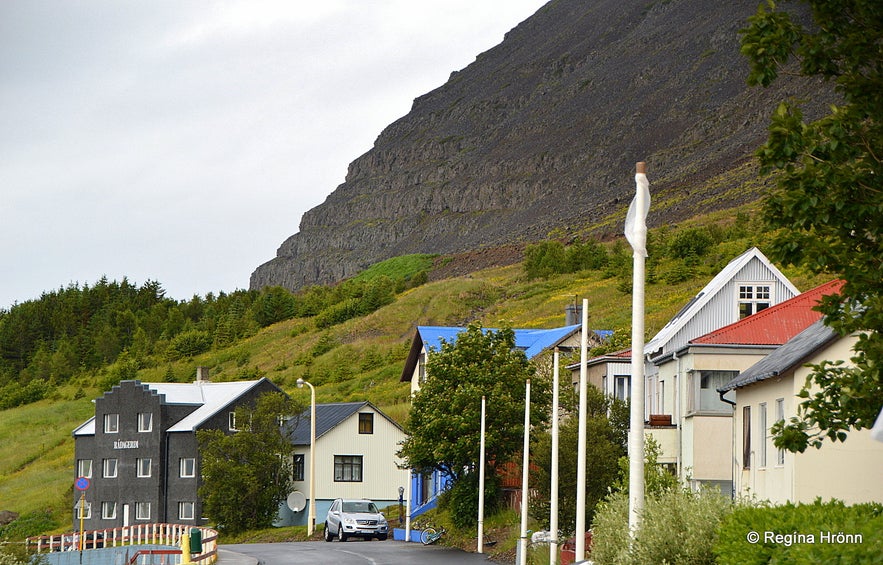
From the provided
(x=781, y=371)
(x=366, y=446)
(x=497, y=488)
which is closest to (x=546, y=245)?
(x=366, y=446)

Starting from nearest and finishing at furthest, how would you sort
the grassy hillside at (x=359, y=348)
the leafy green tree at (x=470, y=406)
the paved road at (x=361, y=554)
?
the paved road at (x=361, y=554), the leafy green tree at (x=470, y=406), the grassy hillside at (x=359, y=348)

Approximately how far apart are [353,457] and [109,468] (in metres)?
16.5

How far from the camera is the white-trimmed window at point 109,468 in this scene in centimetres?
7756

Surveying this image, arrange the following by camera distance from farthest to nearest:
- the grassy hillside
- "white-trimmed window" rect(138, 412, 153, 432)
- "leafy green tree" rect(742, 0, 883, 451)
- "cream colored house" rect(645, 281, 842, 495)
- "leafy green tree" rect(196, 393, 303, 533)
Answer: the grassy hillside, "white-trimmed window" rect(138, 412, 153, 432), "leafy green tree" rect(196, 393, 303, 533), "cream colored house" rect(645, 281, 842, 495), "leafy green tree" rect(742, 0, 883, 451)

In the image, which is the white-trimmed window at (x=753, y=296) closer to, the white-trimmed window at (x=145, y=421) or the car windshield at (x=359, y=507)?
the car windshield at (x=359, y=507)

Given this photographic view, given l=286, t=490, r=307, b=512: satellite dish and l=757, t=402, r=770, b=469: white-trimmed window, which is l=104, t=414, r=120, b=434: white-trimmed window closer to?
l=286, t=490, r=307, b=512: satellite dish

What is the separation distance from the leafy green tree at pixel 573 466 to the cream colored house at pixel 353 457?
29.9m

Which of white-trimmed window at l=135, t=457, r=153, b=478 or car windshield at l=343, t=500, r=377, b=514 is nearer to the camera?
car windshield at l=343, t=500, r=377, b=514

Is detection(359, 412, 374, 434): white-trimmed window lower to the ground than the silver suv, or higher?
higher

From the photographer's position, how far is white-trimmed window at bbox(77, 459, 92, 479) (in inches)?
3145

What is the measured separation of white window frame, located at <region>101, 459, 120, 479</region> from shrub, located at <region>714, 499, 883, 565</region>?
66.0 m

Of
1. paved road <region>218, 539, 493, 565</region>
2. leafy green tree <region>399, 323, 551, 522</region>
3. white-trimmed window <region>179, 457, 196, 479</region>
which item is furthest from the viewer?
white-trimmed window <region>179, 457, 196, 479</region>

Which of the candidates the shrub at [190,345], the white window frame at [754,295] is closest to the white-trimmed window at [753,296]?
the white window frame at [754,295]

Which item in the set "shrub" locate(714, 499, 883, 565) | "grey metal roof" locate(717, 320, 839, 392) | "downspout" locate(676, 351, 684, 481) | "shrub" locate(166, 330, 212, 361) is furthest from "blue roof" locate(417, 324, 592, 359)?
"shrub" locate(166, 330, 212, 361)
